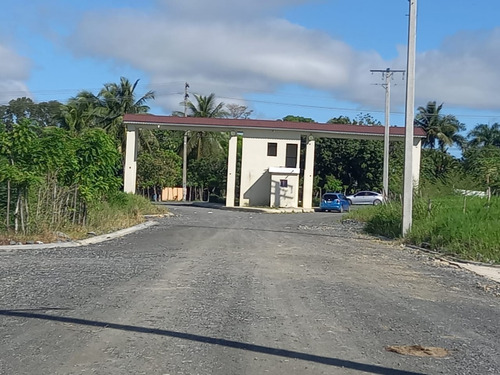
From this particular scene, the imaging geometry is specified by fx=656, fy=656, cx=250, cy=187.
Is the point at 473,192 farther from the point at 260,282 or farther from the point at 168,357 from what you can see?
the point at 168,357

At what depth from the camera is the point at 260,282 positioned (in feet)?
40.0

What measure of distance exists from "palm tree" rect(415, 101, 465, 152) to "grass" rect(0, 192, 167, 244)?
4882 centimetres

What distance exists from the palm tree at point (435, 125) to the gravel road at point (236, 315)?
207 ft

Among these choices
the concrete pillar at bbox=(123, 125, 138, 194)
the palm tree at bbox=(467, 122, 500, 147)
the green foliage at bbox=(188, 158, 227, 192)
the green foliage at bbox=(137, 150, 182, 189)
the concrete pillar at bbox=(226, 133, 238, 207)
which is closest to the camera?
the concrete pillar at bbox=(123, 125, 138, 194)

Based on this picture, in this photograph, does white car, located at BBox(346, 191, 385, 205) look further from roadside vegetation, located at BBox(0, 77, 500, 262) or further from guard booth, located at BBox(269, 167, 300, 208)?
roadside vegetation, located at BBox(0, 77, 500, 262)

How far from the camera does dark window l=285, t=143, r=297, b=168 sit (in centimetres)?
5653

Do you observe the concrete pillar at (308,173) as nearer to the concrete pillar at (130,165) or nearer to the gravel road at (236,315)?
the concrete pillar at (130,165)

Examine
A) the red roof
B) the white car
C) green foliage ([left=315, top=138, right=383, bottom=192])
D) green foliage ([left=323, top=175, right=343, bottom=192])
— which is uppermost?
the red roof

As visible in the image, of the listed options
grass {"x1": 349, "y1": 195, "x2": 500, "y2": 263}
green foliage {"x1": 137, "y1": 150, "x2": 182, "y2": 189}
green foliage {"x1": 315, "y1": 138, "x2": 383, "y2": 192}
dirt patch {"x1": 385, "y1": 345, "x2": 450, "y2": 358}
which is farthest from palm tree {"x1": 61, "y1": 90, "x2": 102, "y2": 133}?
dirt patch {"x1": 385, "y1": 345, "x2": 450, "y2": 358}

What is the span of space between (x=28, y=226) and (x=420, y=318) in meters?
13.9

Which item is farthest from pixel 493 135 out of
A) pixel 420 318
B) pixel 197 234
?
pixel 420 318

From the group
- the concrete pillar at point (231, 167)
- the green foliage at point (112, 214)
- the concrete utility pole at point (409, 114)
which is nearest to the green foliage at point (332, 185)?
the concrete pillar at point (231, 167)

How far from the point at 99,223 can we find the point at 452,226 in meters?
12.7

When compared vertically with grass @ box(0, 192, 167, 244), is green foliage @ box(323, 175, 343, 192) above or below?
above
